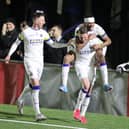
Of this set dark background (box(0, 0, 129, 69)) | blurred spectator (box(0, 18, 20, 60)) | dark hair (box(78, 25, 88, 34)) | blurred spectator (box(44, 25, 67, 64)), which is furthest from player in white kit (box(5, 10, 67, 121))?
dark background (box(0, 0, 129, 69))

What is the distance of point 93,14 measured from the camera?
2011 centimetres

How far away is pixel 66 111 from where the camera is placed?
15.0 metres

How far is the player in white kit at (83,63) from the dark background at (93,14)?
20.5 feet

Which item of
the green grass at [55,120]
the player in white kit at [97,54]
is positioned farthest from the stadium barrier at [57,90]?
the player in white kit at [97,54]

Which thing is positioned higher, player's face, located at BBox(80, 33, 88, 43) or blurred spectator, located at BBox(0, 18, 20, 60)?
player's face, located at BBox(80, 33, 88, 43)

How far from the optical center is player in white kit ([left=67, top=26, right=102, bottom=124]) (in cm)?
1265

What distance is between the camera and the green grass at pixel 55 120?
11727mm

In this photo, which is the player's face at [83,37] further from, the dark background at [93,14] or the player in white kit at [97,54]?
the dark background at [93,14]

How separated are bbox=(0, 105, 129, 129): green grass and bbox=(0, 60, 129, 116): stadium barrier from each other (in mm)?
442

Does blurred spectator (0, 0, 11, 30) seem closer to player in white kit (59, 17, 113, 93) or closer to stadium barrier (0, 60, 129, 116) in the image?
stadium barrier (0, 60, 129, 116)

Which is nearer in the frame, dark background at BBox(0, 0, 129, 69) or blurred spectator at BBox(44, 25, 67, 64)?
blurred spectator at BBox(44, 25, 67, 64)

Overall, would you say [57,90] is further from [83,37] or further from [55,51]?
[83,37]

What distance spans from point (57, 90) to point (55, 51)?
1.19 meters

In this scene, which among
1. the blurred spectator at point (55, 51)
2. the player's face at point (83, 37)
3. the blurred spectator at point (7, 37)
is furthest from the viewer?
the blurred spectator at point (7, 37)
